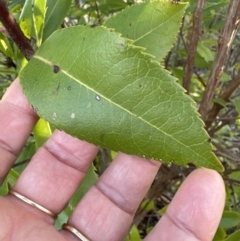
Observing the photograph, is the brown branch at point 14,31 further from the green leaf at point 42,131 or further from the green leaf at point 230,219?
the green leaf at point 230,219

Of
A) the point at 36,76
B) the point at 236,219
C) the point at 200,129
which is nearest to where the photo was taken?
the point at 200,129

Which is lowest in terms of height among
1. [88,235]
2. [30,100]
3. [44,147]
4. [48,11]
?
[88,235]

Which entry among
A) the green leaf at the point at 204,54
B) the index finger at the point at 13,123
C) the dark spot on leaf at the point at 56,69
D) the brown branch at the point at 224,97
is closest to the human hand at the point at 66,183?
the index finger at the point at 13,123

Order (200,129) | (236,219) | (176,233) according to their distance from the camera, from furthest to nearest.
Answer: (236,219) < (176,233) < (200,129)

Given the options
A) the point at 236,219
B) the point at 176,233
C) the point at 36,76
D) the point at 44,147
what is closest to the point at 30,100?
the point at 36,76

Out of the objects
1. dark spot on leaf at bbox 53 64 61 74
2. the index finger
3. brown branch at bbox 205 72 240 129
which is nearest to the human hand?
the index finger

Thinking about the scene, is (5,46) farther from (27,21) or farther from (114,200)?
(114,200)

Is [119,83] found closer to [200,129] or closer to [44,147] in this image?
[200,129]
